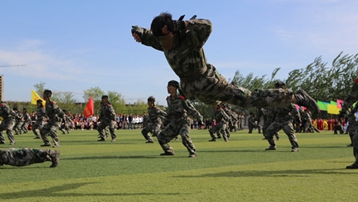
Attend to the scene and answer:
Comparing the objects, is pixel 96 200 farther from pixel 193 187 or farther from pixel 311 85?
pixel 311 85

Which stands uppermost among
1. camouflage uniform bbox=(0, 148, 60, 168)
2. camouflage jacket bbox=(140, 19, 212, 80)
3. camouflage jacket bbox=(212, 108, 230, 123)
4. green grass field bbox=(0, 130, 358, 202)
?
camouflage jacket bbox=(140, 19, 212, 80)

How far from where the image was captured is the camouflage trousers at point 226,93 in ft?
22.8

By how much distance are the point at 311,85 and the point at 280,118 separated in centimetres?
5757

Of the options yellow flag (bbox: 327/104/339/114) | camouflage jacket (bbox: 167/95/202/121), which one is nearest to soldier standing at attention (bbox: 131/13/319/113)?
camouflage jacket (bbox: 167/95/202/121)

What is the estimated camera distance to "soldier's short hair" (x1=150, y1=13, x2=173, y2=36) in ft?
20.8

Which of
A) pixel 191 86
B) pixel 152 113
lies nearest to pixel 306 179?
pixel 191 86

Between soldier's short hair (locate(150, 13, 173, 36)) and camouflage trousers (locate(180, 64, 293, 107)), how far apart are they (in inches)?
39.3

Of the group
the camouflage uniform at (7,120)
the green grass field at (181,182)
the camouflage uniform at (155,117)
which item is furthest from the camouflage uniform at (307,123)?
the green grass field at (181,182)

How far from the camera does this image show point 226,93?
703 cm

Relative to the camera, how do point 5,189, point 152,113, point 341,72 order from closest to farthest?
1. point 5,189
2. point 152,113
3. point 341,72

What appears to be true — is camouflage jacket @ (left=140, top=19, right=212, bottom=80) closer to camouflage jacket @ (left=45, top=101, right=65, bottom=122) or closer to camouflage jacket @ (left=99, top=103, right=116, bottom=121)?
camouflage jacket @ (left=45, top=101, right=65, bottom=122)

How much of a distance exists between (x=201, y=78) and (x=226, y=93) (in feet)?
1.56

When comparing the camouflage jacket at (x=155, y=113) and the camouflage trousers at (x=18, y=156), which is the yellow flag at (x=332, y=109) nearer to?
the camouflage jacket at (x=155, y=113)

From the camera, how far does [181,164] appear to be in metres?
10.7
